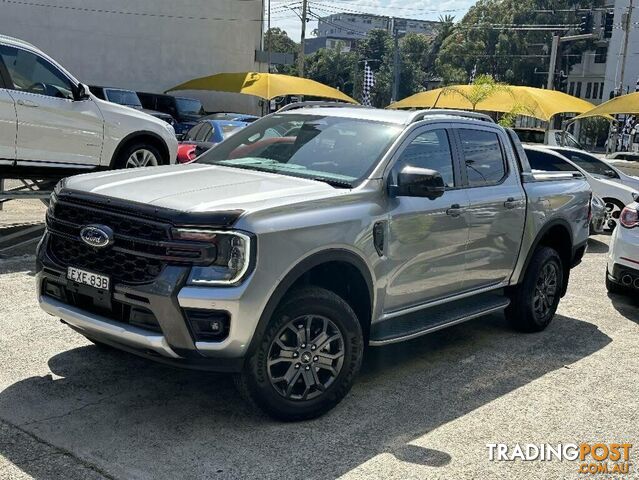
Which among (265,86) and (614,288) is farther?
(265,86)

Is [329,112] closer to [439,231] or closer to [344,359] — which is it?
[439,231]

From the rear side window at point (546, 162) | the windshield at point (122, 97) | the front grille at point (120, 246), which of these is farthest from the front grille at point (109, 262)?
the windshield at point (122, 97)

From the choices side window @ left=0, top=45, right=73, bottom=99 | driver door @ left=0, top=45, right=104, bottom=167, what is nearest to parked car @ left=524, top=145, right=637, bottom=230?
driver door @ left=0, top=45, right=104, bottom=167

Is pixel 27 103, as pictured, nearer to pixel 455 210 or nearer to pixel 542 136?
pixel 455 210

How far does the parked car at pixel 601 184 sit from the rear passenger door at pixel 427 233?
25.4ft

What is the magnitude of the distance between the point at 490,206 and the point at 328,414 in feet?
7.37

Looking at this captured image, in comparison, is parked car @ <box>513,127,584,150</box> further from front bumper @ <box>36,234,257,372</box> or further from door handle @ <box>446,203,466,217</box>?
front bumper @ <box>36,234,257,372</box>

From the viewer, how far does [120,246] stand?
413 centimetres

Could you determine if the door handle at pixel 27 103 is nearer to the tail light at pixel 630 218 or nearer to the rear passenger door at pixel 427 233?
the rear passenger door at pixel 427 233

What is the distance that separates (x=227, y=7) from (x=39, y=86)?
2986 cm

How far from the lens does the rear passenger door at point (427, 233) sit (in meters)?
4.94

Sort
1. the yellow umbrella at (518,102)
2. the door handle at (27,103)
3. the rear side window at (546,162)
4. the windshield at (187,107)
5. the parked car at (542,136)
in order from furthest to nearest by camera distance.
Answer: the windshield at (187,107) → the yellow umbrella at (518,102) → the parked car at (542,136) → the rear side window at (546,162) → the door handle at (27,103)

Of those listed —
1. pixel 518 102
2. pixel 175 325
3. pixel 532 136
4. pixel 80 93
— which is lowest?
pixel 532 136

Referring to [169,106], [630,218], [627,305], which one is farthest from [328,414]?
[169,106]
